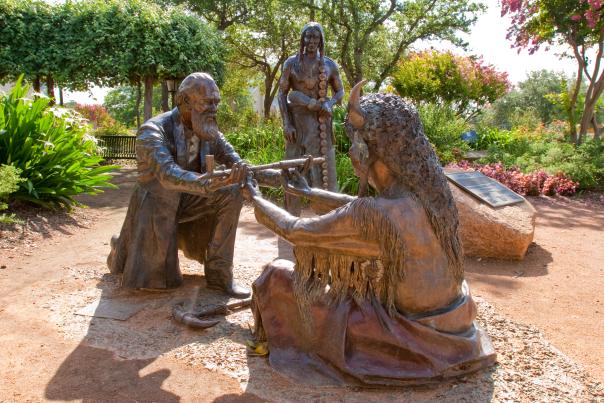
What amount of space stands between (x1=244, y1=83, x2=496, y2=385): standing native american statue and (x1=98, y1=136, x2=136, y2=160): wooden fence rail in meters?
13.6

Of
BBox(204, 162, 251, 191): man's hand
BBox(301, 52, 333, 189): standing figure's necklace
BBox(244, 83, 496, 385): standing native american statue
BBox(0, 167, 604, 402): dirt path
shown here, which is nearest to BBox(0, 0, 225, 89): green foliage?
BBox(301, 52, 333, 189): standing figure's necklace

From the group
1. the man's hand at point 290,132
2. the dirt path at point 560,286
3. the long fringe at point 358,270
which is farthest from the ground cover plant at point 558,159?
the long fringe at point 358,270

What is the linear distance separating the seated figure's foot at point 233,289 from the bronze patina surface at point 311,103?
217 centimetres

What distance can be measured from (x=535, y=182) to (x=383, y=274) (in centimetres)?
781

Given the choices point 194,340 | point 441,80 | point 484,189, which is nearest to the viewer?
point 194,340

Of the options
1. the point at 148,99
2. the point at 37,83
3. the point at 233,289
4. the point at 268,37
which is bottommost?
the point at 233,289

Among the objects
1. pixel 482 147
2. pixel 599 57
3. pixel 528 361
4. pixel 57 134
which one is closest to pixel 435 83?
pixel 482 147

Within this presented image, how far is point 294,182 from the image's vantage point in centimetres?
319

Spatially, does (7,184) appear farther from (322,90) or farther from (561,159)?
(561,159)

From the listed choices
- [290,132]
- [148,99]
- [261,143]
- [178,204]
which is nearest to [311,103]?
[290,132]

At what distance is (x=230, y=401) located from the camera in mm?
2607

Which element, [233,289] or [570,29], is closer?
[233,289]

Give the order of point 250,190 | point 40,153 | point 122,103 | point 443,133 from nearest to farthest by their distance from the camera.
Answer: point 250,190 → point 40,153 → point 443,133 → point 122,103

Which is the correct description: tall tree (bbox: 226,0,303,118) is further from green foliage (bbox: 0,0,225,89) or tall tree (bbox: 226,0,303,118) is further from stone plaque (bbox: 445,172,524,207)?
stone plaque (bbox: 445,172,524,207)
